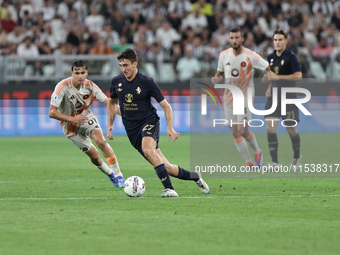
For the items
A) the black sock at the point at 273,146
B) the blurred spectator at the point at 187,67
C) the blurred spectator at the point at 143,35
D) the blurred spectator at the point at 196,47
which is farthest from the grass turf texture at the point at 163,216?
the blurred spectator at the point at 143,35

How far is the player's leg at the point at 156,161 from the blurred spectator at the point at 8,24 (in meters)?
14.2

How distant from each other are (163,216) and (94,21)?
50.0 feet

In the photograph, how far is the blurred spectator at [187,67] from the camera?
712 inches

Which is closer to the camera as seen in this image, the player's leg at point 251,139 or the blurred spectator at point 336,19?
the player's leg at point 251,139

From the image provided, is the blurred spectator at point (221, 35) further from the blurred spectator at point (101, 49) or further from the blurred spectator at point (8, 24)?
the blurred spectator at point (8, 24)

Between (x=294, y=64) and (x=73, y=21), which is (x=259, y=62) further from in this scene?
(x=73, y=21)

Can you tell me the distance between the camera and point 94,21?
20.4m

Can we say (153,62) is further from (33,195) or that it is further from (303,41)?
(33,195)

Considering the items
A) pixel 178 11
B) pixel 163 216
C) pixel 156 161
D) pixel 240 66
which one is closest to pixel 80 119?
pixel 156 161

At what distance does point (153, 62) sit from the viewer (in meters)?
18.1

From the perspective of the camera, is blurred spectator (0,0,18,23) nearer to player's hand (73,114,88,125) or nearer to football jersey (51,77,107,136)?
football jersey (51,77,107,136)

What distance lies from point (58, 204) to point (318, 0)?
17.5m

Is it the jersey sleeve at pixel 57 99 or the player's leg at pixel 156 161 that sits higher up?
the jersey sleeve at pixel 57 99

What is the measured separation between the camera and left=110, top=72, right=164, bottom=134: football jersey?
7473mm
